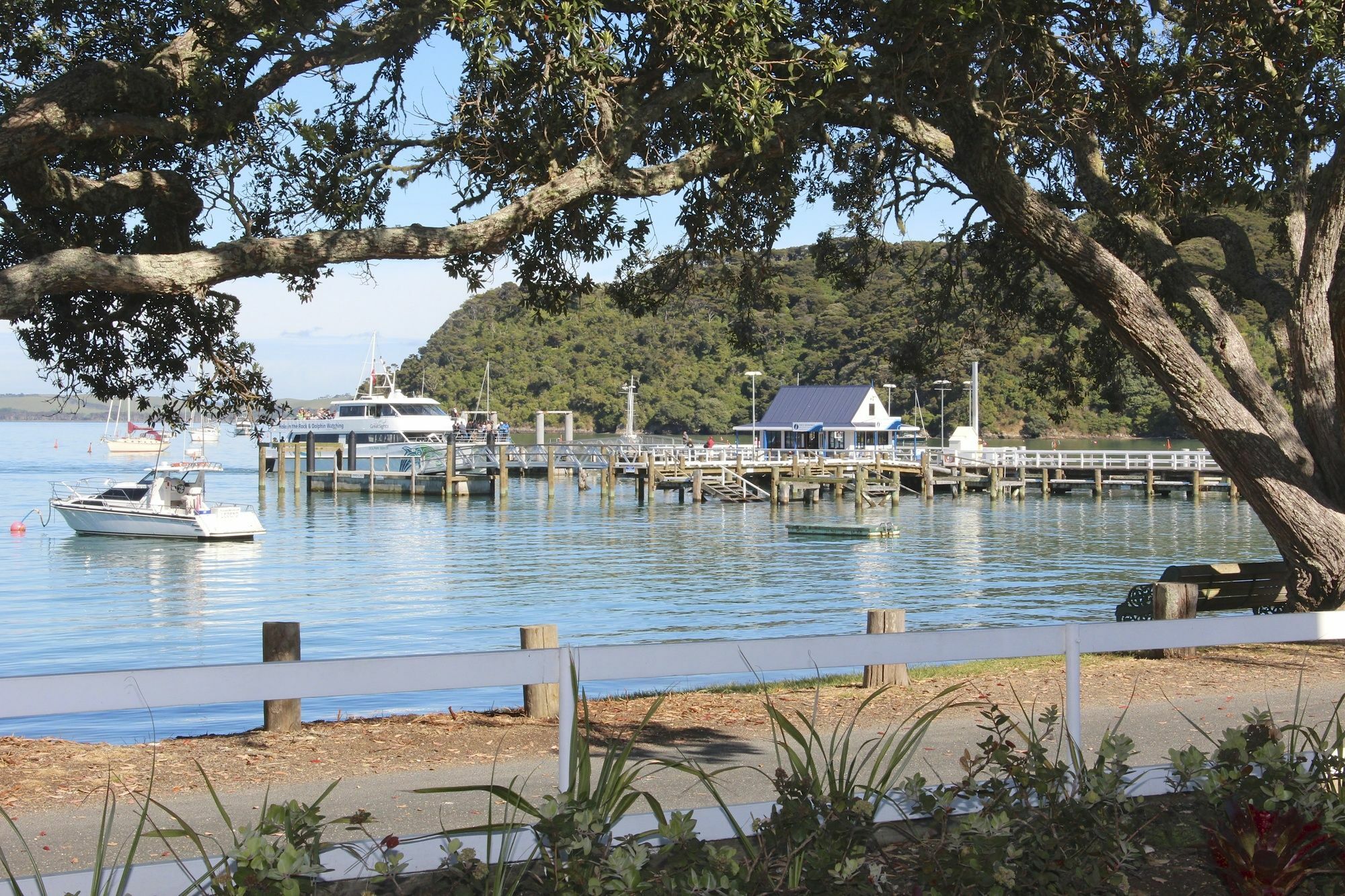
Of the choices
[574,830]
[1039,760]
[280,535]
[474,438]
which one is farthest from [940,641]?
[474,438]

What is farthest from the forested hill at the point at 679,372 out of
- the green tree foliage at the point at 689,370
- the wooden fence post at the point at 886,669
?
the wooden fence post at the point at 886,669

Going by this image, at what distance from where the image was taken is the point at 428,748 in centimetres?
783

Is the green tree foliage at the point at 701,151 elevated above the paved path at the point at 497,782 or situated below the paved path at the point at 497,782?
above

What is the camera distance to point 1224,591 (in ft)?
43.8

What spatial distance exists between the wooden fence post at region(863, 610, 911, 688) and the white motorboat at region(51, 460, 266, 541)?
35.4 metres

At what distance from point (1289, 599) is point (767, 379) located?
95951mm

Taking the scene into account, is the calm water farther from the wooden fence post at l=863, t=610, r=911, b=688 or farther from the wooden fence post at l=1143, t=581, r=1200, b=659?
the wooden fence post at l=1143, t=581, r=1200, b=659

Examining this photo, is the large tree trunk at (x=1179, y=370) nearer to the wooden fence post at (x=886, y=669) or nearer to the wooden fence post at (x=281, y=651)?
the wooden fence post at (x=886, y=669)

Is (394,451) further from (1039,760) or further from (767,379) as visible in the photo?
(1039,760)

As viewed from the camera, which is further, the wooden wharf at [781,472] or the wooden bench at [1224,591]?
the wooden wharf at [781,472]

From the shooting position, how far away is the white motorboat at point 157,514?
137ft

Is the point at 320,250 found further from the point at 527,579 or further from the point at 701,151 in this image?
the point at 527,579

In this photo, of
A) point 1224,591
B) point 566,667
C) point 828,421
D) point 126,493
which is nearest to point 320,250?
point 566,667

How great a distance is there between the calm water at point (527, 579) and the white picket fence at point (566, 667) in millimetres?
9478
